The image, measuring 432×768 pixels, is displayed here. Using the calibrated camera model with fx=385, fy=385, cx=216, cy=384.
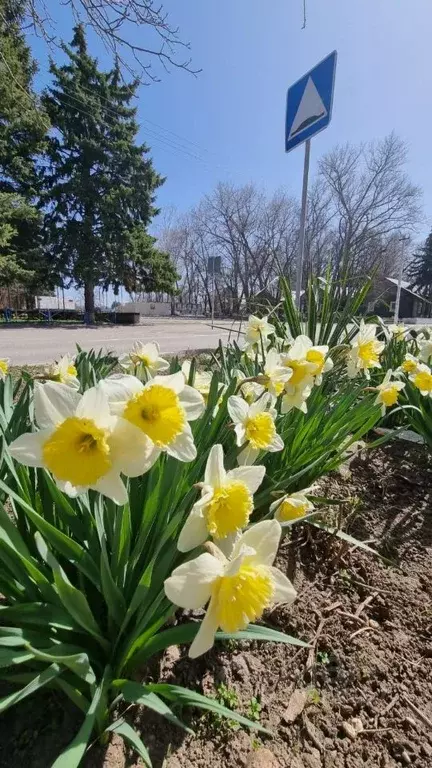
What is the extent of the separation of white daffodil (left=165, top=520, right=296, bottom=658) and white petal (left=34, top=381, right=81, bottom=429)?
0.31m

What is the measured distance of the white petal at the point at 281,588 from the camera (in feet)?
2.14

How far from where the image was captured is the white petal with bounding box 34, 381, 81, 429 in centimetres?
64

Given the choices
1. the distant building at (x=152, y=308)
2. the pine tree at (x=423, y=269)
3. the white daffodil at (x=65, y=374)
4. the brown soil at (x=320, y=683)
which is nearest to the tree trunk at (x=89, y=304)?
the white daffodil at (x=65, y=374)

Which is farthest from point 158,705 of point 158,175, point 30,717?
point 158,175

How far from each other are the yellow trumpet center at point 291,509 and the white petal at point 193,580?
0.46 m

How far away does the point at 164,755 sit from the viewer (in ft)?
2.61

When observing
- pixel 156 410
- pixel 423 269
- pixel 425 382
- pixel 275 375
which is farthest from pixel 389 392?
pixel 423 269

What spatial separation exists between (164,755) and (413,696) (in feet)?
2.20

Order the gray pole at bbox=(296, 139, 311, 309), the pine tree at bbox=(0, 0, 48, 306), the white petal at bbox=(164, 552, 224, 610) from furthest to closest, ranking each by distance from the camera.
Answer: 1. the pine tree at bbox=(0, 0, 48, 306)
2. the gray pole at bbox=(296, 139, 311, 309)
3. the white petal at bbox=(164, 552, 224, 610)

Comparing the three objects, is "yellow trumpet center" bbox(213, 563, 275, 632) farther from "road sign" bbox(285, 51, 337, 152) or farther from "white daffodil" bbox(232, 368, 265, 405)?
"road sign" bbox(285, 51, 337, 152)

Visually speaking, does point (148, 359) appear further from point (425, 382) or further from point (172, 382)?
point (425, 382)

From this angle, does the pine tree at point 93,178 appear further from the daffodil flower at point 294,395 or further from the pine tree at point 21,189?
the daffodil flower at point 294,395

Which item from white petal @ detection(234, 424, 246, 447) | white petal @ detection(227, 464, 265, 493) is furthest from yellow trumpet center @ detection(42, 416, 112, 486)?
white petal @ detection(234, 424, 246, 447)

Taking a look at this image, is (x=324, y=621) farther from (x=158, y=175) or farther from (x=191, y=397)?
(x=158, y=175)
